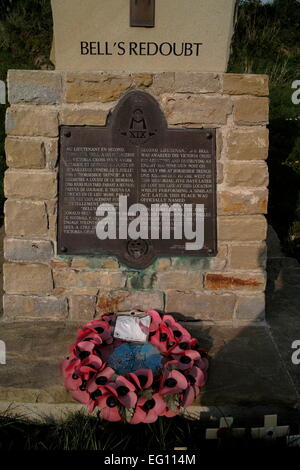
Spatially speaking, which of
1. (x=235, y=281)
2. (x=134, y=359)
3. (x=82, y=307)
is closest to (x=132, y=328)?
(x=134, y=359)

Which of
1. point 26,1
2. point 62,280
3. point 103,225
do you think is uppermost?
point 26,1

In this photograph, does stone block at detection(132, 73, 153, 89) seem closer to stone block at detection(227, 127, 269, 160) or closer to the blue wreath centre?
stone block at detection(227, 127, 269, 160)

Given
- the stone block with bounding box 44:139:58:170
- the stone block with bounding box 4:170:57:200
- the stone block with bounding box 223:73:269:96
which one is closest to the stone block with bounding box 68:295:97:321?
the stone block with bounding box 4:170:57:200

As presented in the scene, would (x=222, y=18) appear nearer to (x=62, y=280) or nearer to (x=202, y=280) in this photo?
(x=202, y=280)

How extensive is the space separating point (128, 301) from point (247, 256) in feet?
2.88

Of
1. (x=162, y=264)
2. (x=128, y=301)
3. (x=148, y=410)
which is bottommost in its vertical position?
(x=148, y=410)

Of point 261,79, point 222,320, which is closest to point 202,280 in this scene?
point 222,320

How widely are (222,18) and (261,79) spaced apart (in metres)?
0.46

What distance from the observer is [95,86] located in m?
2.77

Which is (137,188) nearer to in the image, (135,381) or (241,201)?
(241,201)

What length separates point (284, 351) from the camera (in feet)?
8.84

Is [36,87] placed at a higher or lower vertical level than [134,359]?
higher

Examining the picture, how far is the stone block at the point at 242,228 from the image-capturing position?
9.55 feet

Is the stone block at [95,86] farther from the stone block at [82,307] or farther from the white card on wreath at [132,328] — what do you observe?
the white card on wreath at [132,328]
